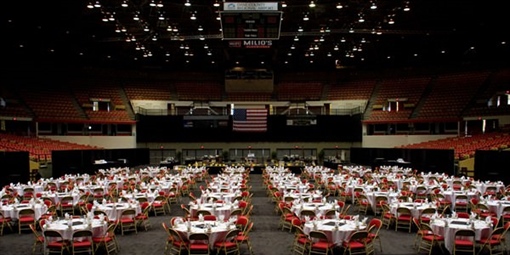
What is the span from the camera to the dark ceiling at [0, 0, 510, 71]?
25812mm

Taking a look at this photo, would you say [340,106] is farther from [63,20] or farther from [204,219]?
[204,219]

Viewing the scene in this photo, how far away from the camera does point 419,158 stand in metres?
32.0

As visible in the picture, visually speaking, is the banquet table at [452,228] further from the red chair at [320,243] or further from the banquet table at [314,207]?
the banquet table at [314,207]

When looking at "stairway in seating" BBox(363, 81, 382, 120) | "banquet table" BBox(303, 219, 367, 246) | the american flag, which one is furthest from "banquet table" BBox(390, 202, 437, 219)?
"stairway in seating" BBox(363, 81, 382, 120)

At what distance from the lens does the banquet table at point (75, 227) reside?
11.0 metres

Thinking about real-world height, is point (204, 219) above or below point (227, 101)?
below

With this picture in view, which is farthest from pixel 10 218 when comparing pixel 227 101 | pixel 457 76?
pixel 457 76

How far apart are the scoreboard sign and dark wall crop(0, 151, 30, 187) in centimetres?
1593

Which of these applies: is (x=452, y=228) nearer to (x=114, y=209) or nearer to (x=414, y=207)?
(x=414, y=207)

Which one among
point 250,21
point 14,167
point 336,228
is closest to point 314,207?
point 336,228

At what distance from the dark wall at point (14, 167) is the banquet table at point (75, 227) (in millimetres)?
15237

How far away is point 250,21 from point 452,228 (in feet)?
29.0

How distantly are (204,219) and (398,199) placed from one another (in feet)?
24.3

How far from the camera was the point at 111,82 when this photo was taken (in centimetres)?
4778
